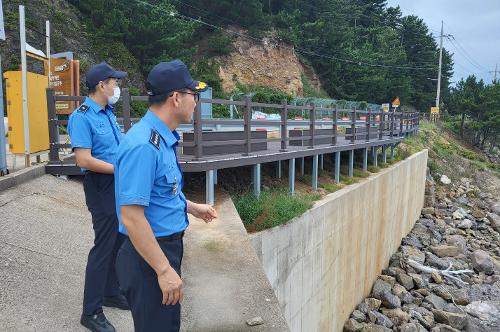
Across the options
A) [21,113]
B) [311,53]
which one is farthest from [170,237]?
[311,53]

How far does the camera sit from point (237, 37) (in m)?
37.7

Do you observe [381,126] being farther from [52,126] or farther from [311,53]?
[311,53]

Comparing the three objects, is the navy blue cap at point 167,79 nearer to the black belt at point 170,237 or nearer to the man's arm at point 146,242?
the man's arm at point 146,242

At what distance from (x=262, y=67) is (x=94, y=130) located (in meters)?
36.7

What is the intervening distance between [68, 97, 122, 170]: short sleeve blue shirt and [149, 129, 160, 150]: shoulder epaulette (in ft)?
4.63

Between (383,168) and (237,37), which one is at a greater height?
(237,37)

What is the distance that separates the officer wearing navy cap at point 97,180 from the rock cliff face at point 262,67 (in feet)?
103

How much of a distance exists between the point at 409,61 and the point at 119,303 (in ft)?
224

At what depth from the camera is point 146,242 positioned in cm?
207

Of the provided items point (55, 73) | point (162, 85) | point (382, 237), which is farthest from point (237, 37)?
point (162, 85)

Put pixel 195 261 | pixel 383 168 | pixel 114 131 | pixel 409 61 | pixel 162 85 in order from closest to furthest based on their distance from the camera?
pixel 162 85
pixel 114 131
pixel 195 261
pixel 383 168
pixel 409 61

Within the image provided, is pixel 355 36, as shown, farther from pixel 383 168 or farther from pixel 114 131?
pixel 114 131

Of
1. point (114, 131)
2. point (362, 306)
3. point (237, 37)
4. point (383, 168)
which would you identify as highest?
point (237, 37)

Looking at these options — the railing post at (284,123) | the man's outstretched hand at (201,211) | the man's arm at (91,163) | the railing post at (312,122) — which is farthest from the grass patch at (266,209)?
the man's outstretched hand at (201,211)
